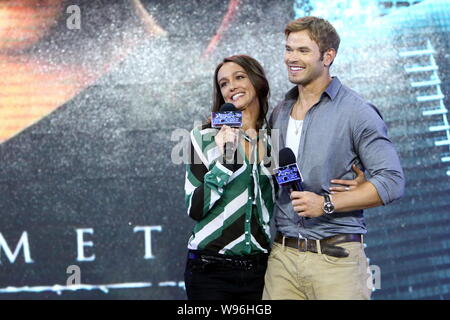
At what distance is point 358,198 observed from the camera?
Result: 2.46m

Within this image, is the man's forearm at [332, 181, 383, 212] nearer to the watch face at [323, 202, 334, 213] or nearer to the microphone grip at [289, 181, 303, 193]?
the watch face at [323, 202, 334, 213]

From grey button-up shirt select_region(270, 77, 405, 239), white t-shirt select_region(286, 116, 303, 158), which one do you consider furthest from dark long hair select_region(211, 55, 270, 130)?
grey button-up shirt select_region(270, 77, 405, 239)

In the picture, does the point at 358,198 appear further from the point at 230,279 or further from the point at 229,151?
the point at 230,279

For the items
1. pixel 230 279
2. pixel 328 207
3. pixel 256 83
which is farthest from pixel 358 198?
pixel 256 83

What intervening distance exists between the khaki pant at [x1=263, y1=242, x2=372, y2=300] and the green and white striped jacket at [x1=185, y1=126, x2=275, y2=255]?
192mm

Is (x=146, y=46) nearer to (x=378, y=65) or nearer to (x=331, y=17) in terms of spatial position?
(x=331, y=17)

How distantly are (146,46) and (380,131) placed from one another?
7.13 feet

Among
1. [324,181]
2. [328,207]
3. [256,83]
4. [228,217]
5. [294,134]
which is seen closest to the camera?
[328,207]

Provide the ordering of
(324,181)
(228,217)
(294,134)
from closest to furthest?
1. (324,181)
2. (294,134)
3. (228,217)

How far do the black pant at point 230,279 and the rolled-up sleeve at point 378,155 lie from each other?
65 cm

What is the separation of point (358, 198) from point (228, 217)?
61 centimetres

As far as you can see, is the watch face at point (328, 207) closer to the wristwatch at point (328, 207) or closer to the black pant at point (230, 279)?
the wristwatch at point (328, 207)

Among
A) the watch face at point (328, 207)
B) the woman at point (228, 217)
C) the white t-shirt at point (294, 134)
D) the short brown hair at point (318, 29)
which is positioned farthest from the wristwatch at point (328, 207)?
the short brown hair at point (318, 29)

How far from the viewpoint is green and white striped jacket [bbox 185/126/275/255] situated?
2797mm
